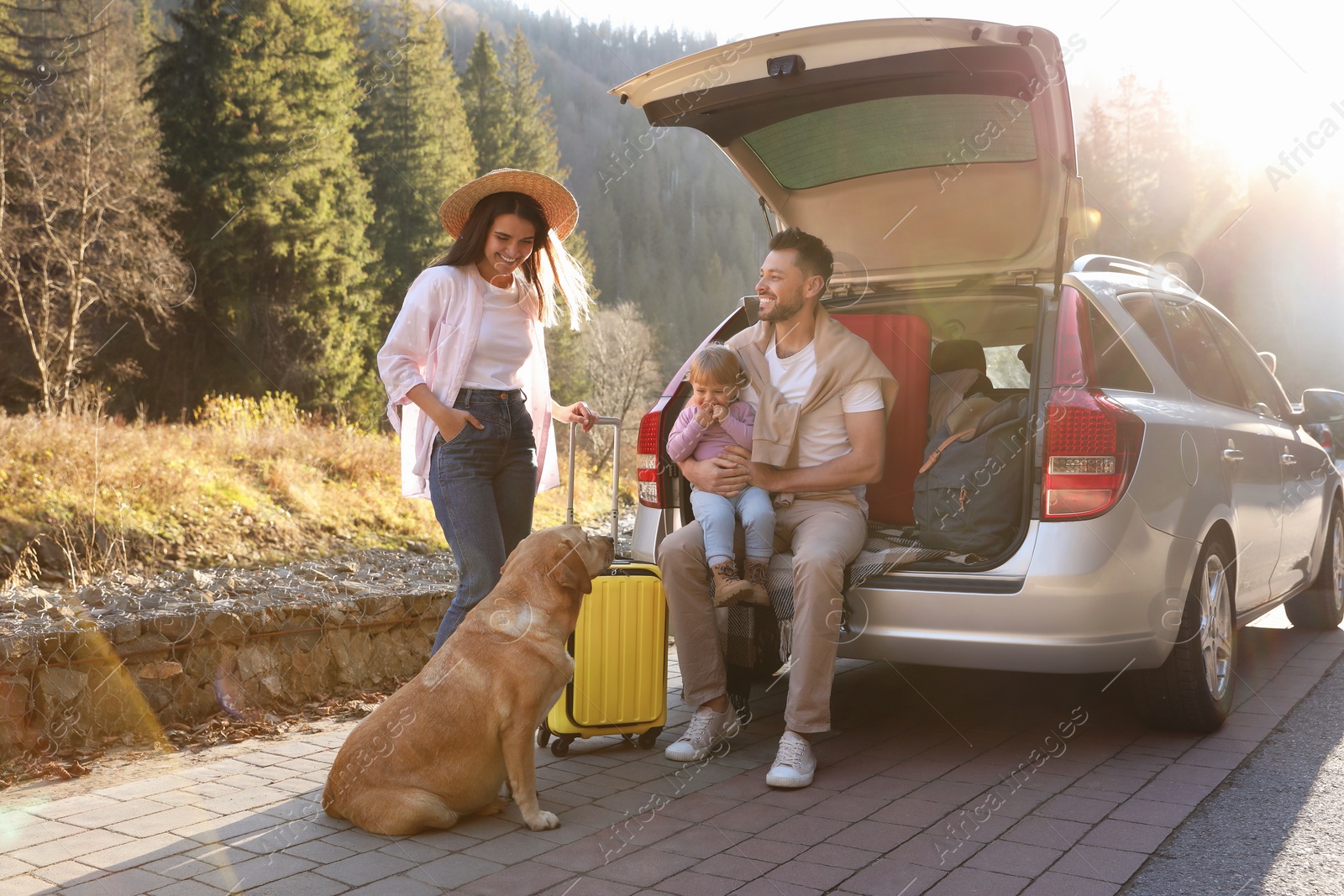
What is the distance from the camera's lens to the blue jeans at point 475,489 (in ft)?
12.5

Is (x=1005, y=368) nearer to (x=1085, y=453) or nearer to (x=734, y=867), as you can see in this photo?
(x=1085, y=453)

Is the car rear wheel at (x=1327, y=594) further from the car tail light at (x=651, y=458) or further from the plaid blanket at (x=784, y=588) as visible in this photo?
the car tail light at (x=651, y=458)

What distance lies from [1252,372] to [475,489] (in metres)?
4.23

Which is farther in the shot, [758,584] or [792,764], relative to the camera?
[758,584]

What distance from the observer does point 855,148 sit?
4738 mm

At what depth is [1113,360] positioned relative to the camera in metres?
4.04

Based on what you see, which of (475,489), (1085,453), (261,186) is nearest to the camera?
(1085,453)

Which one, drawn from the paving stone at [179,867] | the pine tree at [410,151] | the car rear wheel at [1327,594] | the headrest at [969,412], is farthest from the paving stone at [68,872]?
the pine tree at [410,151]

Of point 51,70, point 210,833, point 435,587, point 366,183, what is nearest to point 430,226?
point 366,183

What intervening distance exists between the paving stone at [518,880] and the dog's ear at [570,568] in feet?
2.80

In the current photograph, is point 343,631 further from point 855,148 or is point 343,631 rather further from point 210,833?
point 855,148

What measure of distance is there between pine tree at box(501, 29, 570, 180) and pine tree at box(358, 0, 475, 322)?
5.65 m

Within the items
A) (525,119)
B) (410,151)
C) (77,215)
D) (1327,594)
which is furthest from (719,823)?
(525,119)

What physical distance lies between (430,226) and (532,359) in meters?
34.8
